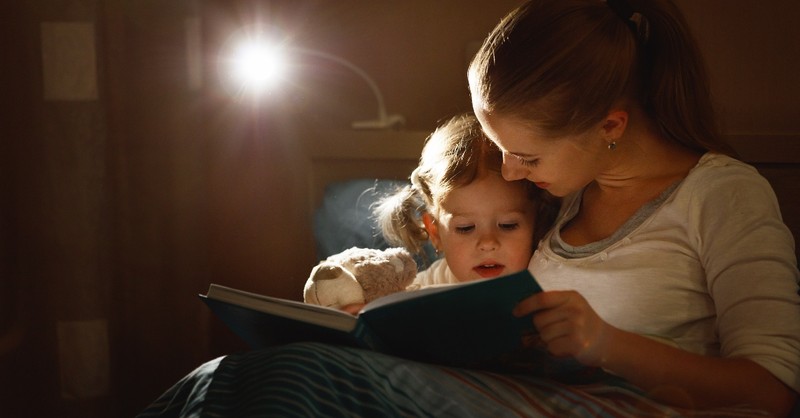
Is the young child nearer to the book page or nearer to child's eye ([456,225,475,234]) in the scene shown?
child's eye ([456,225,475,234])

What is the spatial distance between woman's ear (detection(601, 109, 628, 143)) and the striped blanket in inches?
16.3

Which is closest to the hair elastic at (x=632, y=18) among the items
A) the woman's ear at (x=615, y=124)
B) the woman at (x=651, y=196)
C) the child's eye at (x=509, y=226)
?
the woman at (x=651, y=196)

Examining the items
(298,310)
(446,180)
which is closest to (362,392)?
(298,310)

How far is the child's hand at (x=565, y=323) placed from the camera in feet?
3.08

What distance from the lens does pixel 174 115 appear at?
2090 mm

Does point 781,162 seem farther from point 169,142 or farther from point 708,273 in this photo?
point 169,142

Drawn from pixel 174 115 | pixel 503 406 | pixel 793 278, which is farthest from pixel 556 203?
pixel 174 115

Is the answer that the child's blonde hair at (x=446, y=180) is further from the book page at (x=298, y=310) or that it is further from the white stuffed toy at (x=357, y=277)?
the book page at (x=298, y=310)

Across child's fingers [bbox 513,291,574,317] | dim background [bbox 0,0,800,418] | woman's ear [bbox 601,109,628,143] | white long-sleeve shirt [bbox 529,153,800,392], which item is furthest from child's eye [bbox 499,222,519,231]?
dim background [bbox 0,0,800,418]

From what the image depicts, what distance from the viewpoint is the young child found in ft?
4.73

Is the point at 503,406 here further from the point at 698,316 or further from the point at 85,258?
the point at 85,258

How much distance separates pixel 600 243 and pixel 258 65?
1153 mm

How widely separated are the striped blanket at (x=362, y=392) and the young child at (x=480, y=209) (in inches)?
17.3

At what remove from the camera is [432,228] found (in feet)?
5.25
